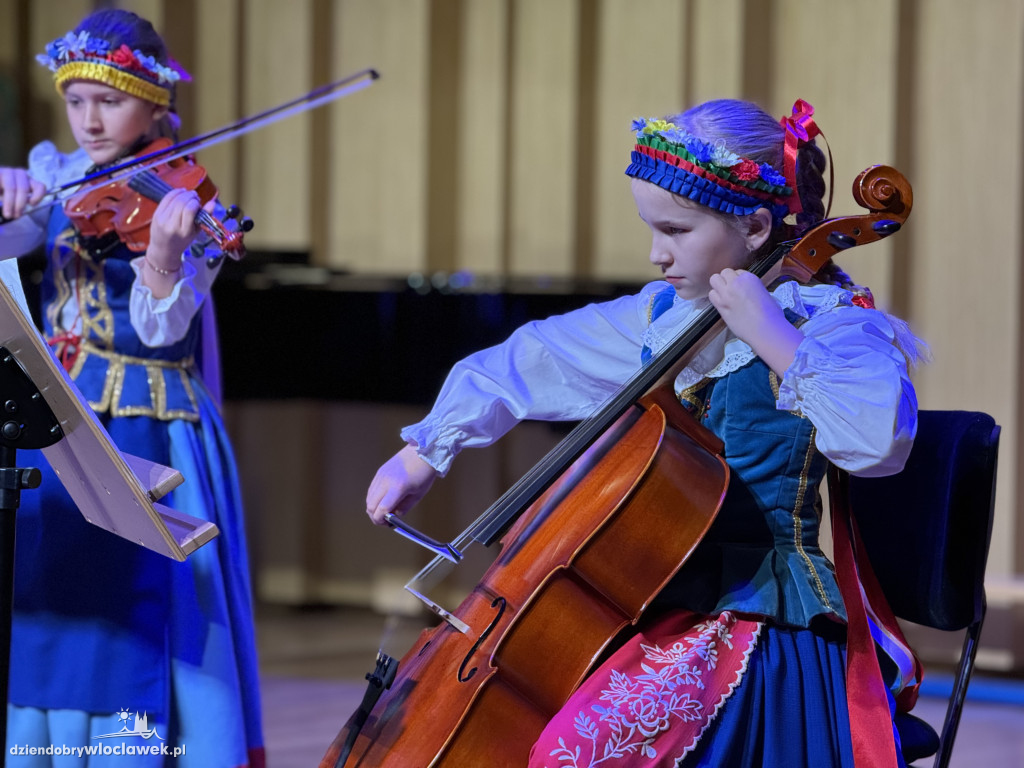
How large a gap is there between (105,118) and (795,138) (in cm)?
108

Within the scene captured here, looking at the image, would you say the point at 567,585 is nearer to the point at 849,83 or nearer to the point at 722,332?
the point at 722,332

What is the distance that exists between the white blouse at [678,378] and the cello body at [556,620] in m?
0.16

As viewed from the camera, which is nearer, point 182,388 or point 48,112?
point 182,388

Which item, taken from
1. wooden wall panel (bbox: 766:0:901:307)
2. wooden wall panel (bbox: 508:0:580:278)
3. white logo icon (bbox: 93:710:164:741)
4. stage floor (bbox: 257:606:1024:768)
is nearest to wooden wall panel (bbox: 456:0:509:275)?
wooden wall panel (bbox: 508:0:580:278)

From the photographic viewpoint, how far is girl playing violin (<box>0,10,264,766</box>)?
1.97m

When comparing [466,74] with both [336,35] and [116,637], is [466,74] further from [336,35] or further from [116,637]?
[116,637]

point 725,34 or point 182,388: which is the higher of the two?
point 725,34

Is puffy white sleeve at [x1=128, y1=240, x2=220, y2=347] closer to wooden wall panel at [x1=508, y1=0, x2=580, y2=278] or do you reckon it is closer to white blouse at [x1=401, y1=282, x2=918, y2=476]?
white blouse at [x1=401, y1=282, x2=918, y2=476]

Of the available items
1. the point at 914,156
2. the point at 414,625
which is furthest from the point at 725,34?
the point at 414,625

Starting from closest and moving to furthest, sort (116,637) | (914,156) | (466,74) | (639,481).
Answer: (639,481) → (116,637) → (914,156) → (466,74)

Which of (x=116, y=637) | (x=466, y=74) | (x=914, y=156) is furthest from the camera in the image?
(x=466, y=74)

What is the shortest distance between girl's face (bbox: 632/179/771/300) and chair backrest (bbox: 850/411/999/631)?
37cm

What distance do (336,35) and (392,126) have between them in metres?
0.42

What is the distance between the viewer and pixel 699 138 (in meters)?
1.58
